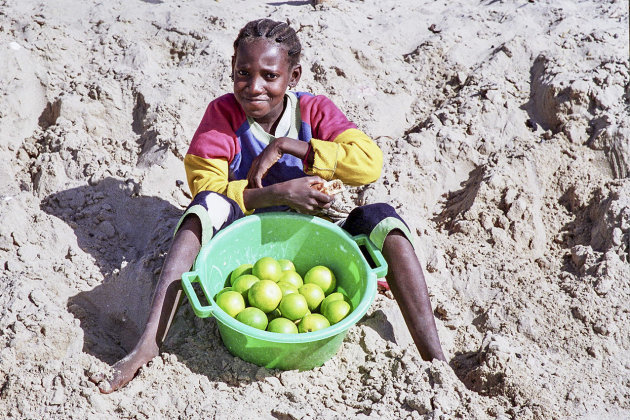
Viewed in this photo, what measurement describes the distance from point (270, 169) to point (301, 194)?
379 millimetres

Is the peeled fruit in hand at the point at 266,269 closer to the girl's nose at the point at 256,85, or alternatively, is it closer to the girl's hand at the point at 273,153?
the girl's hand at the point at 273,153

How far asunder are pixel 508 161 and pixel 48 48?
9.13ft

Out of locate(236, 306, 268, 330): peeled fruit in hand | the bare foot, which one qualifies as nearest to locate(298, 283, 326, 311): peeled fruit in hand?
locate(236, 306, 268, 330): peeled fruit in hand

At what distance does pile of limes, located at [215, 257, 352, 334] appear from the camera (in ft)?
8.05

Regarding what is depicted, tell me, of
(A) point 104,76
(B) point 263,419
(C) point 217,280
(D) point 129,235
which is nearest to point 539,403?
(B) point 263,419

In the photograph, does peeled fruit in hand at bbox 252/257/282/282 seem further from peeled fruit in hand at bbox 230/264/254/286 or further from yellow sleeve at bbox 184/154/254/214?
yellow sleeve at bbox 184/154/254/214

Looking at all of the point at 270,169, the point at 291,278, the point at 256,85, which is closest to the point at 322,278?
the point at 291,278

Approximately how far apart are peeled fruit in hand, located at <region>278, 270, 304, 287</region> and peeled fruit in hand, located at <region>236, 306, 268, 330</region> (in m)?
0.25

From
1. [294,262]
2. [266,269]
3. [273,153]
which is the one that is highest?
[273,153]

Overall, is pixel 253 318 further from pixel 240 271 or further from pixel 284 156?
pixel 284 156

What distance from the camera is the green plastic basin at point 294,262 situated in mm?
2297

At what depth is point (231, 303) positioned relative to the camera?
97.2 inches

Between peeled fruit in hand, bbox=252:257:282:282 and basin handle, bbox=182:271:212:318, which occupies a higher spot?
basin handle, bbox=182:271:212:318

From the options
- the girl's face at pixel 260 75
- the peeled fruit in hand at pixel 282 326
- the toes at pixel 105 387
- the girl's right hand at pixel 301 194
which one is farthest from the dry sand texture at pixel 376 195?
the girl's face at pixel 260 75
